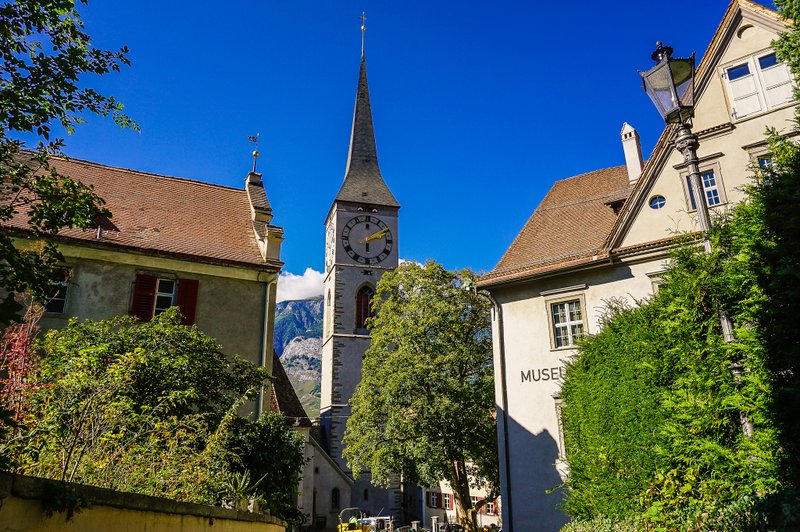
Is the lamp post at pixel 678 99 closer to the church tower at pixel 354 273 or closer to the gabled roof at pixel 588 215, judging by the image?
the gabled roof at pixel 588 215

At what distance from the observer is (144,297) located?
1892 centimetres

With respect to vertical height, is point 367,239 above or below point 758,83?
above

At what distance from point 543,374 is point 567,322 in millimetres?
1857

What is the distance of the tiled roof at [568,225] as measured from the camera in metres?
19.4

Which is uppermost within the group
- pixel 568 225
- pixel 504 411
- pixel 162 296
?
pixel 568 225

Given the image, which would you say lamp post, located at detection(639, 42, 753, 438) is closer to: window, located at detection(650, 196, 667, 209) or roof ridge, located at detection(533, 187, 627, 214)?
window, located at detection(650, 196, 667, 209)

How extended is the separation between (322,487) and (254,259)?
2091cm

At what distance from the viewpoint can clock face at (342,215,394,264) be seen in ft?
Result: 163

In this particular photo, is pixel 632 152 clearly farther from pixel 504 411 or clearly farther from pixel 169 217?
pixel 169 217

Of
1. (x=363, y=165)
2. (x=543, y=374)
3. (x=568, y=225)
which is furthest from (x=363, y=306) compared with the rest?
(x=543, y=374)

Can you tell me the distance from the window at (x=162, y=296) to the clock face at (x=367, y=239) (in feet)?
98.4

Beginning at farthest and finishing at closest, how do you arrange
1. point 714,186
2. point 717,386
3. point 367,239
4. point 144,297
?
point 367,239
point 144,297
point 714,186
point 717,386

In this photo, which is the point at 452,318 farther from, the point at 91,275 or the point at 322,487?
the point at 91,275

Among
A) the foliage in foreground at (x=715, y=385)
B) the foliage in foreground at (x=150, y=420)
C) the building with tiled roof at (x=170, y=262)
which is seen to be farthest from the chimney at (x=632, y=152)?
the foliage in foreground at (x=150, y=420)
